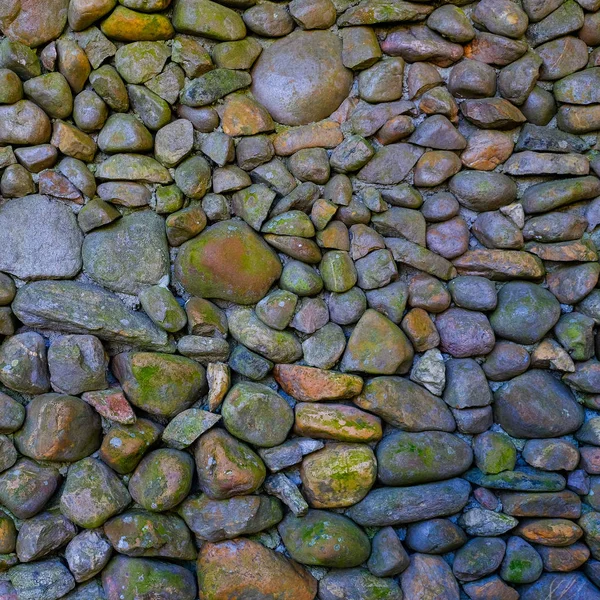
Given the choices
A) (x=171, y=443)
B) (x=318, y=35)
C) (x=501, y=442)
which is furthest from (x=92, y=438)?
(x=318, y=35)

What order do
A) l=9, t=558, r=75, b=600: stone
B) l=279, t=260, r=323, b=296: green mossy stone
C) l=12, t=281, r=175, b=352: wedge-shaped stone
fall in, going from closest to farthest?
l=9, t=558, r=75, b=600: stone, l=12, t=281, r=175, b=352: wedge-shaped stone, l=279, t=260, r=323, b=296: green mossy stone

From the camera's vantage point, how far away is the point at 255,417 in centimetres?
148

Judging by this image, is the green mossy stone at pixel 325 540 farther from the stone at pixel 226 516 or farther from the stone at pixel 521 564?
the stone at pixel 521 564

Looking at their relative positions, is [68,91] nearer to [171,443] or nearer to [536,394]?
[171,443]

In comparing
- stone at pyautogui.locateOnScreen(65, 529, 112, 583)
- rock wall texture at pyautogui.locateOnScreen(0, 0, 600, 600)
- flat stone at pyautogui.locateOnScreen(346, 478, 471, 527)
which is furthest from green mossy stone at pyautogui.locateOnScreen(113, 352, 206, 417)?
flat stone at pyautogui.locateOnScreen(346, 478, 471, 527)

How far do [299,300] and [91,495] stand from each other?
768mm

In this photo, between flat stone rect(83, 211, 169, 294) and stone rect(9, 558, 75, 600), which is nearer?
stone rect(9, 558, 75, 600)

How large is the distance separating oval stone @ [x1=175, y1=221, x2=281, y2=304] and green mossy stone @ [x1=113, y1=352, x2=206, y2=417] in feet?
0.75

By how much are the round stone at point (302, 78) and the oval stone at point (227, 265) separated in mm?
407

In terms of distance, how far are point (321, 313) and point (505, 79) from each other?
93 cm

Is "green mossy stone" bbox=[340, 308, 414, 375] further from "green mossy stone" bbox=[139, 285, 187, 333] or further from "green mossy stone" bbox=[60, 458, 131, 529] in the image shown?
"green mossy stone" bbox=[60, 458, 131, 529]

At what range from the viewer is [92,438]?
1.46 meters

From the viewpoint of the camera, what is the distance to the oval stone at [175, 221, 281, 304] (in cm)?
157

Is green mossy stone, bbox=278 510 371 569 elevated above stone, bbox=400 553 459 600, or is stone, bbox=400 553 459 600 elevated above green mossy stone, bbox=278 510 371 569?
green mossy stone, bbox=278 510 371 569
